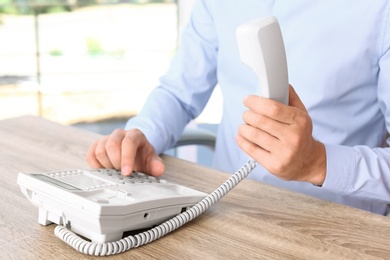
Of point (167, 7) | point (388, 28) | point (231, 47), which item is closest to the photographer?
point (388, 28)

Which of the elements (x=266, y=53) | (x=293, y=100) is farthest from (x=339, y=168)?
(x=266, y=53)

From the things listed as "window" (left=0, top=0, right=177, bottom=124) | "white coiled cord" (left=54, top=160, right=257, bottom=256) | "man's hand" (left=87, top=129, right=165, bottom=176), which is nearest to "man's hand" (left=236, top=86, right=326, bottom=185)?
"white coiled cord" (left=54, top=160, right=257, bottom=256)

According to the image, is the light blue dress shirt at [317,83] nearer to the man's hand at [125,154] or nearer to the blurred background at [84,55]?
the man's hand at [125,154]

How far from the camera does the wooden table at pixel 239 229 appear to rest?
822mm

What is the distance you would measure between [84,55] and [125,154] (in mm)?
3161

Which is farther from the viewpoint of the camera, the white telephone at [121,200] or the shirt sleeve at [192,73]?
the shirt sleeve at [192,73]

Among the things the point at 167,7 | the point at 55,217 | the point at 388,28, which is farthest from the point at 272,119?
the point at 167,7

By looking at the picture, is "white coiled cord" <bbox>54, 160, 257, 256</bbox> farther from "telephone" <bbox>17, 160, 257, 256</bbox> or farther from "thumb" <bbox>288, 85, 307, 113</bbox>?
"thumb" <bbox>288, 85, 307, 113</bbox>

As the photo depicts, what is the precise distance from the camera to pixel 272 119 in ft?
2.85

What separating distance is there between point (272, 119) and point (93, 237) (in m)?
0.30

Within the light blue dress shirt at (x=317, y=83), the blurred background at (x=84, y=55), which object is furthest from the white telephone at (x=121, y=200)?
the blurred background at (x=84, y=55)

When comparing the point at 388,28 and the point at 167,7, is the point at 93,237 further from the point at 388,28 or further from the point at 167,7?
the point at 167,7

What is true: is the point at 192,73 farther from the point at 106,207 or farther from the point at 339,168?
the point at 106,207

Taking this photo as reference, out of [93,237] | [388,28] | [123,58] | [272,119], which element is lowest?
[123,58]
